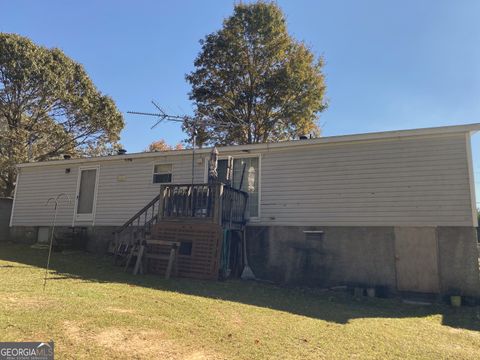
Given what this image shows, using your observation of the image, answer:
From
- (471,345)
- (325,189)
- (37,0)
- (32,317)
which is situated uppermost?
(37,0)

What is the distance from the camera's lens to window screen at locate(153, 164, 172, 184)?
12.0 metres

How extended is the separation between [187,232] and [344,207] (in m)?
3.92

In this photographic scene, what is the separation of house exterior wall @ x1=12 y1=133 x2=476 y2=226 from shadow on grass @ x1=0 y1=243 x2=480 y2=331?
6.25 feet

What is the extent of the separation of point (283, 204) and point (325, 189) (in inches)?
46.2

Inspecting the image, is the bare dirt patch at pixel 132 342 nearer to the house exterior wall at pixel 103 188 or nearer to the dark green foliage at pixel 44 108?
the house exterior wall at pixel 103 188

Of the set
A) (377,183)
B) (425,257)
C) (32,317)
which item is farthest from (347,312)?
(32,317)

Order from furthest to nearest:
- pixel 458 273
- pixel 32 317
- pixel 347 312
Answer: pixel 458 273, pixel 347 312, pixel 32 317

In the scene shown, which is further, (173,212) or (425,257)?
(173,212)

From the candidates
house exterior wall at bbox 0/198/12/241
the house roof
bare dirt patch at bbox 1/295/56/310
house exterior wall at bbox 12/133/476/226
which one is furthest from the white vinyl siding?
house exterior wall at bbox 0/198/12/241

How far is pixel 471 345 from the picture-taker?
536 cm

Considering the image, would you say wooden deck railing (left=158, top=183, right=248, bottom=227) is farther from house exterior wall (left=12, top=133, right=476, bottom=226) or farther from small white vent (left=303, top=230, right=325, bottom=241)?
small white vent (left=303, top=230, right=325, bottom=241)

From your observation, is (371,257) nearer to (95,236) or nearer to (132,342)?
(132,342)

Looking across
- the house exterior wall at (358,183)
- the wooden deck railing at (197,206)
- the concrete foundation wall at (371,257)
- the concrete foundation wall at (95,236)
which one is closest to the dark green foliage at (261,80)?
the concrete foundation wall at (95,236)

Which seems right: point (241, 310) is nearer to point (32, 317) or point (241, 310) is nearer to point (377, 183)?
point (32, 317)
